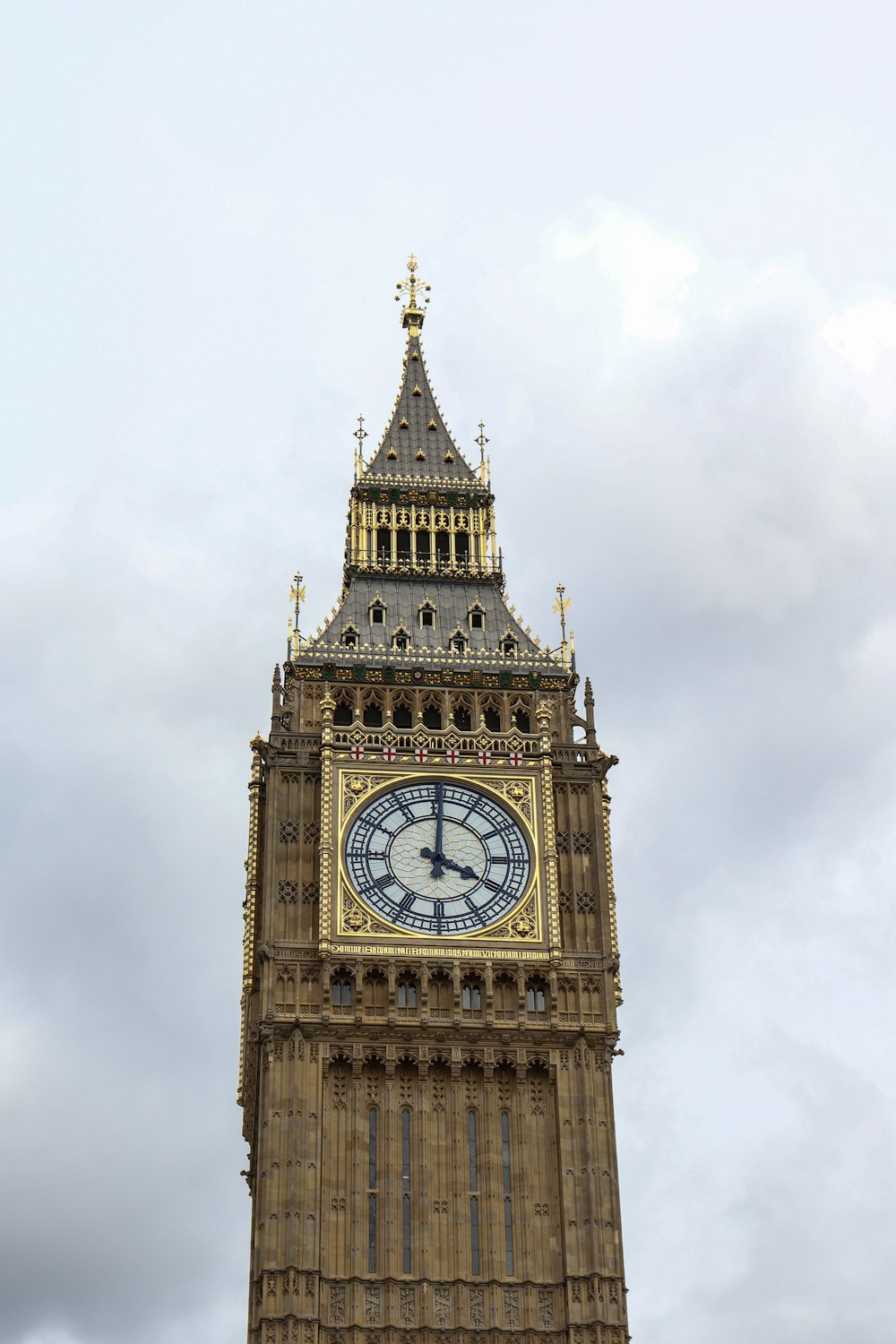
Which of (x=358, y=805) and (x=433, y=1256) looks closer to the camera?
(x=433, y=1256)

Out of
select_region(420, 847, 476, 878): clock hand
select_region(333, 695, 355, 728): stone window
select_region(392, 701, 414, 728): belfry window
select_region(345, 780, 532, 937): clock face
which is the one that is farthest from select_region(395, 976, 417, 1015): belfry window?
select_region(333, 695, 355, 728): stone window

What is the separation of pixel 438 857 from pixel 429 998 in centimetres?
423

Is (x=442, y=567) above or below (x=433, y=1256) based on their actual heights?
above

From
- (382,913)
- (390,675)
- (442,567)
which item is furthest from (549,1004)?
(442,567)

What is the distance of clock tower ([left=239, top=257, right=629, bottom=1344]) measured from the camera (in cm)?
6750

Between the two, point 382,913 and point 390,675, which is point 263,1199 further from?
point 390,675

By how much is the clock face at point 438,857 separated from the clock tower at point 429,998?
73mm

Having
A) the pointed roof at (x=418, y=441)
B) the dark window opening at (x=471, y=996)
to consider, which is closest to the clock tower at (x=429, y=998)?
the dark window opening at (x=471, y=996)

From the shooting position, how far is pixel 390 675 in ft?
257

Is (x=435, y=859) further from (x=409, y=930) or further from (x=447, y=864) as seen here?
(x=409, y=930)

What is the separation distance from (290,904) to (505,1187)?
9.59m

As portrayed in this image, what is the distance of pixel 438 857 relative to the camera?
73562mm

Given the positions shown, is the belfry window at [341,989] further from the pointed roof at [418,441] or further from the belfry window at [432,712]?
the pointed roof at [418,441]

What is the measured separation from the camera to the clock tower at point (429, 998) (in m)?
67.5
